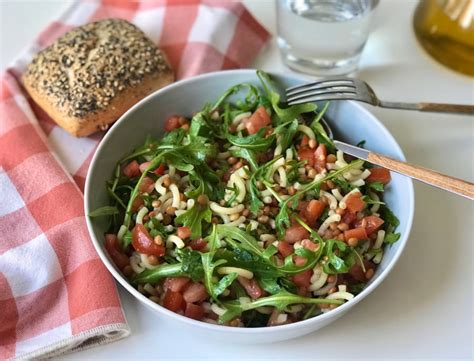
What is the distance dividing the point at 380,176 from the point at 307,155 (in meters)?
0.18

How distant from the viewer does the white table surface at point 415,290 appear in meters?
1.29

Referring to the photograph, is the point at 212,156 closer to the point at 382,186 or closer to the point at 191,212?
the point at 191,212

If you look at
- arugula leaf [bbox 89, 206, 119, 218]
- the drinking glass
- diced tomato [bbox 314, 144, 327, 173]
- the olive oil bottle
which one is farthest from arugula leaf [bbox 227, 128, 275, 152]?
the olive oil bottle

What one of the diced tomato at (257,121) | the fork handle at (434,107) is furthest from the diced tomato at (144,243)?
the fork handle at (434,107)

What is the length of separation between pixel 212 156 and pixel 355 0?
69 centimetres

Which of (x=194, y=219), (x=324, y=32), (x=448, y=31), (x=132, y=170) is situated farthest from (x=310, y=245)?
(x=448, y=31)

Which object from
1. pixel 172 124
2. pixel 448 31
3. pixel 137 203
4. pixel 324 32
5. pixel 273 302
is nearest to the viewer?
pixel 273 302

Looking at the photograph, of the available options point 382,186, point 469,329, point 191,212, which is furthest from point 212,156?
point 469,329

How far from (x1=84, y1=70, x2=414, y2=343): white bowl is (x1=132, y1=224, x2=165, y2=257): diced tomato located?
68 millimetres

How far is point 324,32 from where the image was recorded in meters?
1.70

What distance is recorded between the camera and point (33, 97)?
66.7 inches

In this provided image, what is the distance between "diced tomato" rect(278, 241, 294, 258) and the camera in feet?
4.23

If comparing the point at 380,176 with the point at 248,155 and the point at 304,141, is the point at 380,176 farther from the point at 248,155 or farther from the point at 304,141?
the point at 248,155

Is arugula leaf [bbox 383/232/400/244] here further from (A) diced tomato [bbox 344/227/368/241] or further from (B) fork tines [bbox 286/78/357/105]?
(B) fork tines [bbox 286/78/357/105]
